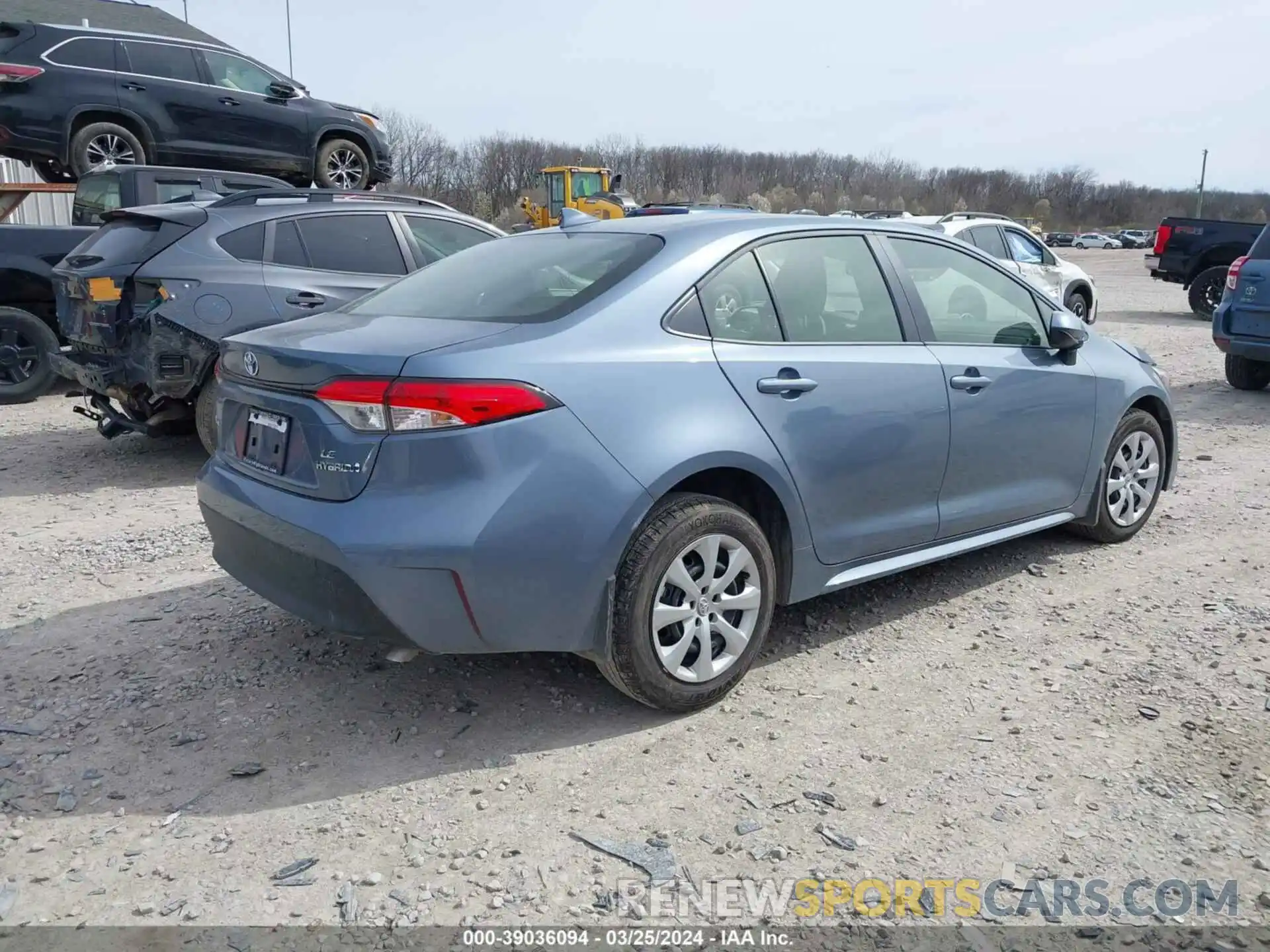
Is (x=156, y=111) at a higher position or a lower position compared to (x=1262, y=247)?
higher

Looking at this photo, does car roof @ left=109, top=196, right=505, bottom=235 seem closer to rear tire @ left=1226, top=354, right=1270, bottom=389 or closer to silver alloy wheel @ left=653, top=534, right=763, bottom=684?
silver alloy wheel @ left=653, top=534, right=763, bottom=684

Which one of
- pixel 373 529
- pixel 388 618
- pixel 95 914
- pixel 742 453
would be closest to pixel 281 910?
pixel 95 914

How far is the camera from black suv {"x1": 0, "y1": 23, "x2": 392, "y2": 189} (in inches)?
446

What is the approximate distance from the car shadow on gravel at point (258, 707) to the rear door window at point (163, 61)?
9.73 m

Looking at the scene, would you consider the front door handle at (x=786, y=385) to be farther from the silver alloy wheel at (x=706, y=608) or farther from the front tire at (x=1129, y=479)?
the front tire at (x=1129, y=479)

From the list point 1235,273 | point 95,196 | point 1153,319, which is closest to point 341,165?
point 95,196

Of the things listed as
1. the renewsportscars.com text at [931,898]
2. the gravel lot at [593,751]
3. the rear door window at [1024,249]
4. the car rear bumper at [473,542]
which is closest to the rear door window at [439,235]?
the gravel lot at [593,751]

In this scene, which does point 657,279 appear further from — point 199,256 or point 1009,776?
point 199,256

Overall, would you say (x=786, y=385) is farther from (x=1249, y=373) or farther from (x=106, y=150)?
(x=106, y=150)

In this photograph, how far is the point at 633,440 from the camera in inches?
126

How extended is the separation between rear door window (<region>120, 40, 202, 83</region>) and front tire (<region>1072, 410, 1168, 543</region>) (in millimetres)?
11318

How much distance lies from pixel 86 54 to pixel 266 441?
10589mm

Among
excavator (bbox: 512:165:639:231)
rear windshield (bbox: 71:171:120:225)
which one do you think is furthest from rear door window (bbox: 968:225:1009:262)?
excavator (bbox: 512:165:639:231)

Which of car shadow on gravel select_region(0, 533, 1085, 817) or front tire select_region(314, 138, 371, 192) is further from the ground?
front tire select_region(314, 138, 371, 192)
